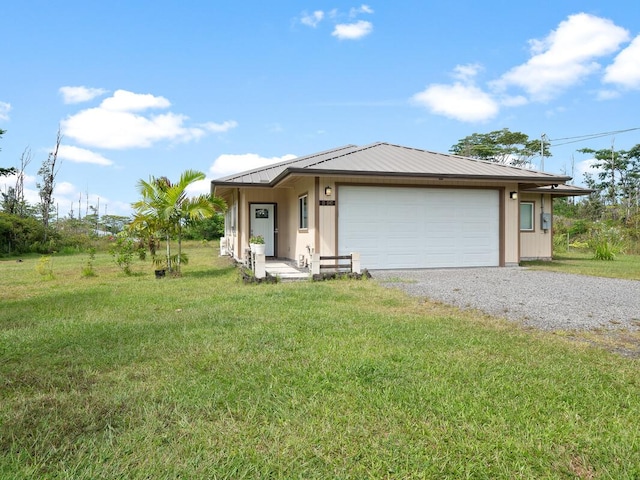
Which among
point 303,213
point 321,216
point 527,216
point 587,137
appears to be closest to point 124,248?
point 303,213

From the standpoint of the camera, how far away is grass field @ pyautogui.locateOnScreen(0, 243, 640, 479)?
218 cm

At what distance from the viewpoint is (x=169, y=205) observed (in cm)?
1038

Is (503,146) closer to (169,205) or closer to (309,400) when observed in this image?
(169,205)

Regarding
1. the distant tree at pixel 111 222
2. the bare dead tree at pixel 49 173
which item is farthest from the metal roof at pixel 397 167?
the distant tree at pixel 111 222

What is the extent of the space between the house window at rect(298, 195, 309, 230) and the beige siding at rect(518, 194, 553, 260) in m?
8.19

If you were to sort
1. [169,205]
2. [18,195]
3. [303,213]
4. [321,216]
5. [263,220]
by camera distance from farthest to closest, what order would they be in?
[18,195], [263,220], [303,213], [321,216], [169,205]

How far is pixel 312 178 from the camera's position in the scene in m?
11.1

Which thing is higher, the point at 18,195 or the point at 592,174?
the point at 592,174

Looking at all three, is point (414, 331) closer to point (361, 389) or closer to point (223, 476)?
point (361, 389)

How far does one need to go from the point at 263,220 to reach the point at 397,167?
5853 millimetres

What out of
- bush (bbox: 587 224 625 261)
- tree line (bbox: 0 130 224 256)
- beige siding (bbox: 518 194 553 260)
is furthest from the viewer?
tree line (bbox: 0 130 224 256)


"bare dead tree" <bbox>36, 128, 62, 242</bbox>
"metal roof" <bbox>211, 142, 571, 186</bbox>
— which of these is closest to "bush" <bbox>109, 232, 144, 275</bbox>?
"metal roof" <bbox>211, 142, 571, 186</bbox>

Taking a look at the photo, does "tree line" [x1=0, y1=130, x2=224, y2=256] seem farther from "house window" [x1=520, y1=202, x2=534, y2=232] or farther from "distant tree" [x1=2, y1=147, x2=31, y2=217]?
"house window" [x1=520, y1=202, x2=534, y2=232]

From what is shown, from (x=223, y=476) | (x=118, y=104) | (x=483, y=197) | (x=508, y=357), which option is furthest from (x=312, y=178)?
(x=118, y=104)
